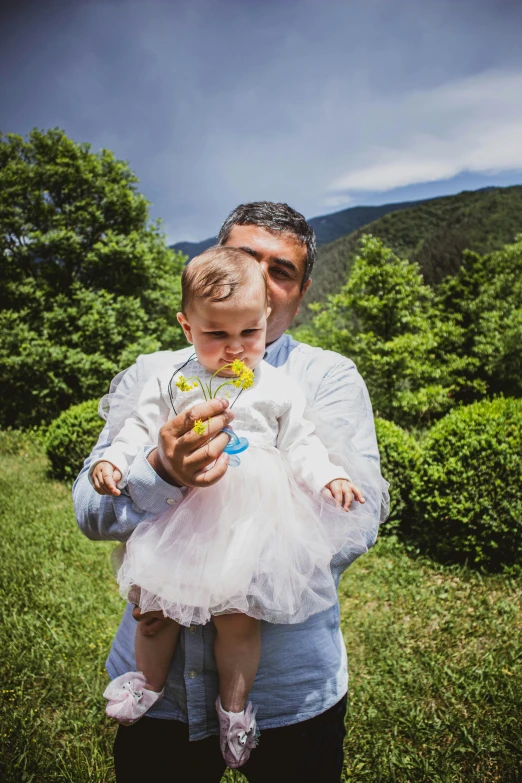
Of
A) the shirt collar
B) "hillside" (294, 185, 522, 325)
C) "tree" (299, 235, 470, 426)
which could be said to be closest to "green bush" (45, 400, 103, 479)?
the shirt collar

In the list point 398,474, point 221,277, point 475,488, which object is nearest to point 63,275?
point 398,474

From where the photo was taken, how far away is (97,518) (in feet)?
4.83

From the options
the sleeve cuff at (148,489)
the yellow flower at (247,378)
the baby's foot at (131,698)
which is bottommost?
the baby's foot at (131,698)

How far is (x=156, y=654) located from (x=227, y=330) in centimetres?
127

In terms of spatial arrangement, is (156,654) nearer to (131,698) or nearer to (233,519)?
(131,698)

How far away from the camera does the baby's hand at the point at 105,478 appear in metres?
1.41

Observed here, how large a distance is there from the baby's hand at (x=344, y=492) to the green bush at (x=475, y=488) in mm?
4293

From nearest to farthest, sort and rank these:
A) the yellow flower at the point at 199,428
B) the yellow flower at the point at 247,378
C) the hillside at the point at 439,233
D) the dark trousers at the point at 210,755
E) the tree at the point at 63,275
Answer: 1. the yellow flower at the point at 199,428
2. the yellow flower at the point at 247,378
3. the dark trousers at the point at 210,755
4. the tree at the point at 63,275
5. the hillside at the point at 439,233

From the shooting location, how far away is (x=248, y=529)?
1412 millimetres

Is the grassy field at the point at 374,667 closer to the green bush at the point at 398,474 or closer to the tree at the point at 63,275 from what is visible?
the green bush at the point at 398,474

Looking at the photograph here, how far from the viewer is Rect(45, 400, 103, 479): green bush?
8.62m

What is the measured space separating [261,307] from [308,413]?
481 millimetres

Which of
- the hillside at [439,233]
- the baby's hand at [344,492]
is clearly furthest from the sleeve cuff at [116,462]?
the hillside at [439,233]

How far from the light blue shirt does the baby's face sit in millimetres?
164
